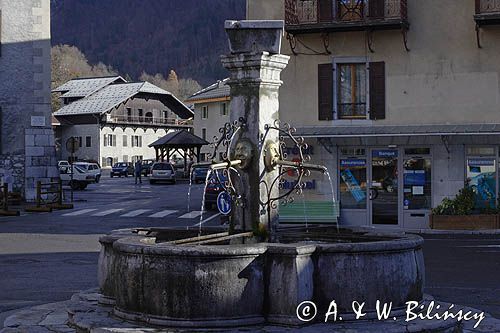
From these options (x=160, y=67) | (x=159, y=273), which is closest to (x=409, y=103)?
(x=159, y=273)

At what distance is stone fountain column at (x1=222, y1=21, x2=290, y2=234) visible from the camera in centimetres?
1003

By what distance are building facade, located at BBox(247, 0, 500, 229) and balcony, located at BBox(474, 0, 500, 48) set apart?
29mm

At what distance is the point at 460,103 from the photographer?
24.9 m

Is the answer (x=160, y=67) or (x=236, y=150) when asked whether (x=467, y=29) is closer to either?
(x=236, y=150)

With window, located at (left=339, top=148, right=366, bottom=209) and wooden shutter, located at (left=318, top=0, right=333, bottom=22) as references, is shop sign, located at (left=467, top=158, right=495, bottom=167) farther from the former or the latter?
wooden shutter, located at (left=318, top=0, right=333, bottom=22)

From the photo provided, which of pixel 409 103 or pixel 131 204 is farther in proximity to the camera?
pixel 131 204

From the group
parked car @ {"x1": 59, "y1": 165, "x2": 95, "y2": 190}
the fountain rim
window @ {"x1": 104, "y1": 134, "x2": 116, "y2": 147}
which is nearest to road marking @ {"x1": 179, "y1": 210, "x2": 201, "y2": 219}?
parked car @ {"x1": 59, "y1": 165, "x2": 95, "y2": 190}

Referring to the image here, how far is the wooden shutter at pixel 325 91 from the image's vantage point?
85.2ft

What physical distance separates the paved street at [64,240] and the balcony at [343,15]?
6967 millimetres

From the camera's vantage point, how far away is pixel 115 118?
88062 mm

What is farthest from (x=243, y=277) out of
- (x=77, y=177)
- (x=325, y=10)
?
(x=77, y=177)

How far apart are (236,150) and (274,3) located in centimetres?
1759

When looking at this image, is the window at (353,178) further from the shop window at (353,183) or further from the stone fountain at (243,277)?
the stone fountain at (243,277)

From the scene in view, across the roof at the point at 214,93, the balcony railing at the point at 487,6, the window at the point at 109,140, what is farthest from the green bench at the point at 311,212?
the window at the point at 109,140
